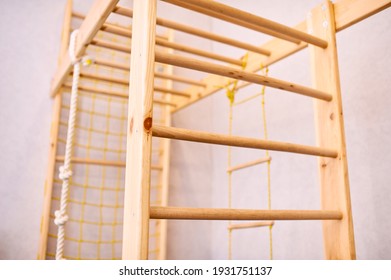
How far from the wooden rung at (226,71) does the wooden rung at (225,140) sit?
170 millimetres

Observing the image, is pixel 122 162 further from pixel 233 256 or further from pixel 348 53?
pixel 348 53

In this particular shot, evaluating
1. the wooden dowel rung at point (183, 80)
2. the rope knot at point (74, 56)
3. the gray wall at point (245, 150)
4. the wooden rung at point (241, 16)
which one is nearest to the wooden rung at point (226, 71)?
the wooden rung at point (241, 16)

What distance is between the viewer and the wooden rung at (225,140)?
83 centimetres

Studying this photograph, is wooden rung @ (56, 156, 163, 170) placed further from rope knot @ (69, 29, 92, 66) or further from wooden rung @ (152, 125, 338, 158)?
wooden rung @ (152, 125, 338, 158)

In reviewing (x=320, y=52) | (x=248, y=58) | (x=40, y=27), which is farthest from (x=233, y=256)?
(x=40, y=27)

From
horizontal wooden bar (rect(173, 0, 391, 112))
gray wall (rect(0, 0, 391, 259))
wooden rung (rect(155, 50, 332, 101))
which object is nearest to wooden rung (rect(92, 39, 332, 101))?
wooden rung (rect(155, 50, 332, 101))

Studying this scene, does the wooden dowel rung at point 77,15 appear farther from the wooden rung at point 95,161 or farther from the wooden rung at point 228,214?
the wooden rung at point 228,214

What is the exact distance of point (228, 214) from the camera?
0.87 m

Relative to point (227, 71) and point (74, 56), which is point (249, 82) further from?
point (74, 56)

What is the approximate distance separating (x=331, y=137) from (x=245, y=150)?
3.05ft
